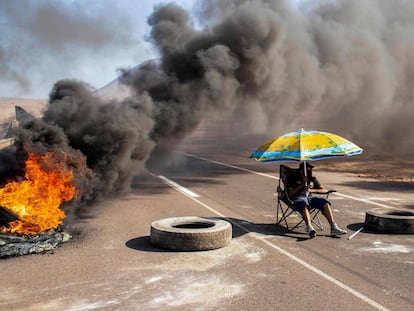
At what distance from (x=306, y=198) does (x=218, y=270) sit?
263 centimetres

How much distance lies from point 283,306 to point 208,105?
37.9 feet

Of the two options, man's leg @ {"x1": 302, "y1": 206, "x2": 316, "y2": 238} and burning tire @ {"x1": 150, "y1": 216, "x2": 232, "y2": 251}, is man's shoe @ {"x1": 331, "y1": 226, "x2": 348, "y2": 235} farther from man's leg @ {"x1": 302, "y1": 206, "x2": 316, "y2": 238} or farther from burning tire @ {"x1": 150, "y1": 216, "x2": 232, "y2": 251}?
burning tire @ {"x1": 150, "y1": 216, "x2": 232, "y2": 251}

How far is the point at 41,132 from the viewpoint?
877 cm

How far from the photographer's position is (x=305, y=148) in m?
6.91

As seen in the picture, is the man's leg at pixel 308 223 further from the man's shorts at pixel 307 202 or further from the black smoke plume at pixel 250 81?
the black smoke plume at pixel 250 81

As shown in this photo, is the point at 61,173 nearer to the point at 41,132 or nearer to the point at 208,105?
the point at 41,132

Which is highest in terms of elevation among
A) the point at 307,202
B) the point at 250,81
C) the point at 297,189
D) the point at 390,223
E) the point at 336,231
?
the point at 250,81

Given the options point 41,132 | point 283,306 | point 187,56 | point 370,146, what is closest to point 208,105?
point 187,56

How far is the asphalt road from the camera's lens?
438 cm

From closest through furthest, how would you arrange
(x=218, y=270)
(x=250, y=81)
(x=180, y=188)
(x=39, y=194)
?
(x=218, y=270)
(x=39, y=194)
(x=180, y=188)
(x=250, y=81)

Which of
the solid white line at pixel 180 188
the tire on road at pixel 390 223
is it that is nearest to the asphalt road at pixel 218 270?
the tire on road at pixel 390 223

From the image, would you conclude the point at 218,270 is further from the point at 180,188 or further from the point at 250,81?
the point at 250,81

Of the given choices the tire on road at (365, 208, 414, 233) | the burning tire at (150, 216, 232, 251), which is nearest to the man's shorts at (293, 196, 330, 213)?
the tire on road at (365, 208, 414, 233)

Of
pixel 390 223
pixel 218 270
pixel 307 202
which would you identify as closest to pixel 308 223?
pixel 307 202
